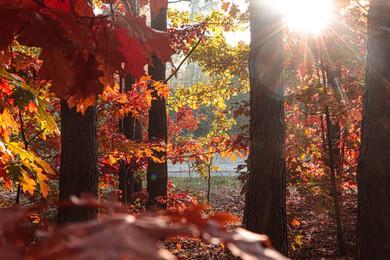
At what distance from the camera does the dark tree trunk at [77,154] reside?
336 centimetres

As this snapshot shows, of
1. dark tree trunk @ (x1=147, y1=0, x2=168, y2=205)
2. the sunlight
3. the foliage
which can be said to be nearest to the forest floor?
dark tree trunk @ (x1=147, y1=0, x2=168, y2=205)

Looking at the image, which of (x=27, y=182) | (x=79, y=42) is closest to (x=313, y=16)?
(x=27, y=182)

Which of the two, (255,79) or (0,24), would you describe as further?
(255,79)

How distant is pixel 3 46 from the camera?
1.15m

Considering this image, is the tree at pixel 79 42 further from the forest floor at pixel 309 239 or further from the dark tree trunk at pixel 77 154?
the forest floor at pixel 309 239

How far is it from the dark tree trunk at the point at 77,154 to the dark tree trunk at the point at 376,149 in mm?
2655

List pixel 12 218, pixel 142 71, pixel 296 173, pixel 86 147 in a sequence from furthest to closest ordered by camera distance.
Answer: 1. pixel 296 173
2. pixel 86 147
3. pixel 142 71
4. pixel 12 218

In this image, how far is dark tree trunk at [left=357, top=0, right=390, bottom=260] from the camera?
135 inches

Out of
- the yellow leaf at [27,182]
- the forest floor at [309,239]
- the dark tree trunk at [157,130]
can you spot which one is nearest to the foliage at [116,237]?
the yellow leaf at [27,182]

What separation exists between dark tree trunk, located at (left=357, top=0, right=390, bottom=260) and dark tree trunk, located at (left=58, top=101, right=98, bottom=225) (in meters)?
2.65

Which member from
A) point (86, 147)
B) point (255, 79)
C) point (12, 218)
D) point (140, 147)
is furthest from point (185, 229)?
point (140, 147)

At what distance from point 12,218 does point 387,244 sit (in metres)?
3.72

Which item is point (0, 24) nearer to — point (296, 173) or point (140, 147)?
point (140, 147)

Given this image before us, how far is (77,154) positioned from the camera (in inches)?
133
